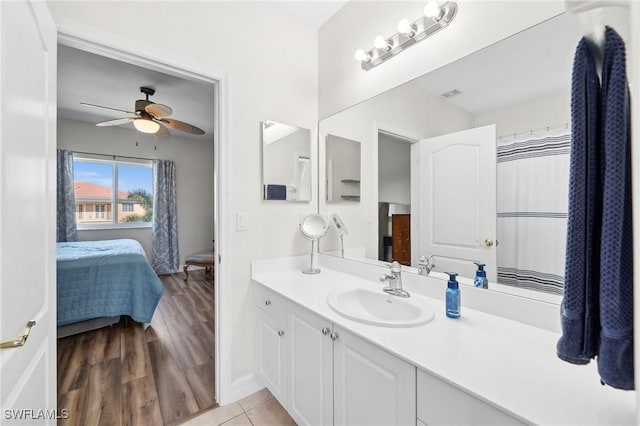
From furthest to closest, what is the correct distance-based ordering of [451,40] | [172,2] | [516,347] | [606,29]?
[172,2]
[451,40]
[516,347]
[606,29]

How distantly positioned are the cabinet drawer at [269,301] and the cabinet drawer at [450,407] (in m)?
0.81

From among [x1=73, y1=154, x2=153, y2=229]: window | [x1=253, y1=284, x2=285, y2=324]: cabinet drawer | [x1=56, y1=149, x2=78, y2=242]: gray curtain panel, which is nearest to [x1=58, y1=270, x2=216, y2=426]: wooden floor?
[x1=253, y1=284, x2=285, y2=324]: cabinet drawer

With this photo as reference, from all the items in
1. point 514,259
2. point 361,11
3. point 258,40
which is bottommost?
point 514,259

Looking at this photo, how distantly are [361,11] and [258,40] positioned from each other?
66 centimetres

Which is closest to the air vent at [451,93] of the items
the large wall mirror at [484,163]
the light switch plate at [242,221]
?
the large wall mirror at [484,163]

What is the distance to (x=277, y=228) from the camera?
1.88 m

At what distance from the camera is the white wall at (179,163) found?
4.21 m

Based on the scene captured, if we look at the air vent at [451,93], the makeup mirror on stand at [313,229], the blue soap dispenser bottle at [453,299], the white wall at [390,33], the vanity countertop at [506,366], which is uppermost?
the white wall at [390,33]

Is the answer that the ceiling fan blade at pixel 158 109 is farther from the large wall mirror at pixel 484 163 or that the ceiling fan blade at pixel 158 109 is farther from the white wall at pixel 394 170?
the white wall at pixel 394 170

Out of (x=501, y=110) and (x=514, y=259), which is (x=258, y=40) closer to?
(x=501, y=110)

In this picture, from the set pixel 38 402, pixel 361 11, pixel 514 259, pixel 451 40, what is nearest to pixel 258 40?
pixel 361 11

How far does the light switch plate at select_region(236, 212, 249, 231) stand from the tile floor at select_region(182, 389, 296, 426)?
1.03 metres

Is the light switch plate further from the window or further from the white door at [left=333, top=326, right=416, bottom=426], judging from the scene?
the window

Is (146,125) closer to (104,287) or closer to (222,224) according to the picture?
(104,287)
